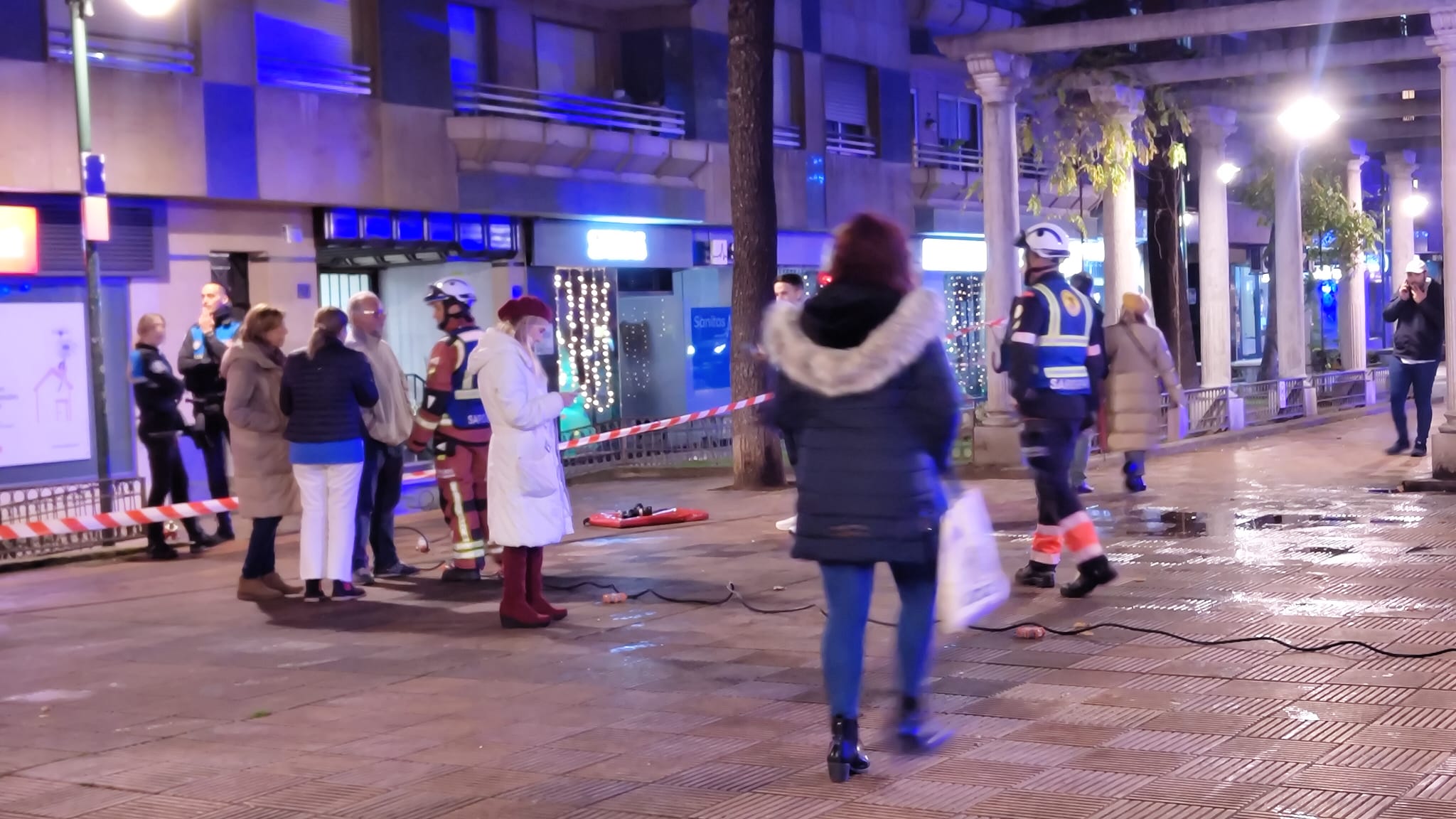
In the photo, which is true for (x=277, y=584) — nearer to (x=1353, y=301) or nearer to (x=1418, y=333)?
(x=1418, y=333)

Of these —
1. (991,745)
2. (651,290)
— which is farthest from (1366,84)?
(991,745)

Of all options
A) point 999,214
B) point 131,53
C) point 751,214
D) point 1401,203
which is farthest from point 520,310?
point 1401,203

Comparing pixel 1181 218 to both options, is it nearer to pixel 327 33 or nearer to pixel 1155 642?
pixel 327 33

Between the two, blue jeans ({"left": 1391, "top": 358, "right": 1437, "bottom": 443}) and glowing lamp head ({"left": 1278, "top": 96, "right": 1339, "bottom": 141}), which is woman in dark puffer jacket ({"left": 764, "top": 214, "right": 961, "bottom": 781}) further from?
glowing lamp head ({"left": 1278, "top": 96, "right": 1339, "bottom": 141})

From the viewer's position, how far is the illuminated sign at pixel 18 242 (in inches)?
639

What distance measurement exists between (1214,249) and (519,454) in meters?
18.0

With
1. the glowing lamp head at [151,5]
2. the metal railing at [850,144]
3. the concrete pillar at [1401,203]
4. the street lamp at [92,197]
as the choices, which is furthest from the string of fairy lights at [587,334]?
the concrete pillar at [1401,203]

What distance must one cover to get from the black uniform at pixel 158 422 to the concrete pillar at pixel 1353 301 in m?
23.4

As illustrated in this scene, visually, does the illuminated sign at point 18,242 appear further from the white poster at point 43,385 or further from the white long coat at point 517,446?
the white long coat at point 517,446

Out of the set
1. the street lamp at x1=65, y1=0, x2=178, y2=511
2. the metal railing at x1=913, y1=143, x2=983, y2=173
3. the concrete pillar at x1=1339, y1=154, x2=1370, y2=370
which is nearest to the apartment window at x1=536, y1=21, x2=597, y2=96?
the metal railing at x1=913, y1=143, x2=983, y2=173

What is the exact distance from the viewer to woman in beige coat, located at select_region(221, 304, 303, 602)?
10.6 m

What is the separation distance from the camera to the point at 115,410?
687 inches

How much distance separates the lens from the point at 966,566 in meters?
5.92

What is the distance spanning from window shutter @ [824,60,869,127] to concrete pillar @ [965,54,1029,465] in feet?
27.6
